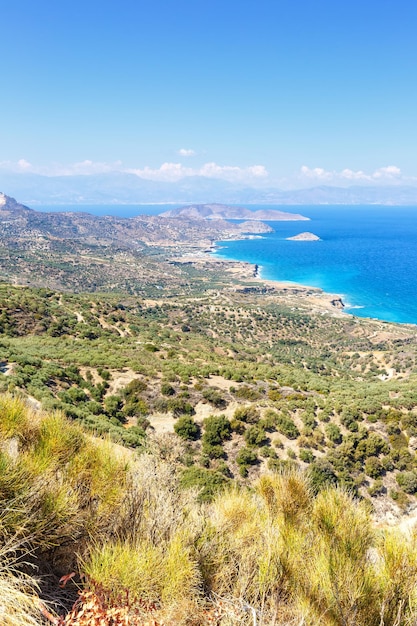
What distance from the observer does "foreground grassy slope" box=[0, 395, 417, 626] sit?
3.19 metres

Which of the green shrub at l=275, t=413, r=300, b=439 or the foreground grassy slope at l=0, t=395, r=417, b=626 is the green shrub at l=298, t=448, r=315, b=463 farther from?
the foreground grassy slope at l=0, t=395, r=417, b=626

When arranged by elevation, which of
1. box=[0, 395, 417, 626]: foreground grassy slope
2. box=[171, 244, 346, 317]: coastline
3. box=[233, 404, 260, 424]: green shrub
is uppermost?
box=[0, 395, 417, 626]: foreground grassy slope

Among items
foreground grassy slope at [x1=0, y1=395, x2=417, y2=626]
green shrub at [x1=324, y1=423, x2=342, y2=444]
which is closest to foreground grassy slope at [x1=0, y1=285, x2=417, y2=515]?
green shrub at [x1=324, y1=423, x2=342, y2=444]

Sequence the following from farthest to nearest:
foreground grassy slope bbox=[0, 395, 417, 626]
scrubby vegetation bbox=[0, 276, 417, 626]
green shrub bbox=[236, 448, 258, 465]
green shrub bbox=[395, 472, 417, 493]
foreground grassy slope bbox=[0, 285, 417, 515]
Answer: green shrub bbox=[236, 448, 258, 465]
foreground grassy slope bbox=[0, 285, 417, 515]
green shrub bbox=[395, 472, 417, 493]
scrubby vegetation bbox=[0, 276, 417, 626]
foreground grassy slope bbox=[0, 395, 417, 626]

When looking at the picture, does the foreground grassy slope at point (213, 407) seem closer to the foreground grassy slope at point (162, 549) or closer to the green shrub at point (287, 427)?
the green shrub at point (287, 427)

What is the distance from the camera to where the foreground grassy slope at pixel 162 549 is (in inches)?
126

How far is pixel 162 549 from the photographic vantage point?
3.93m

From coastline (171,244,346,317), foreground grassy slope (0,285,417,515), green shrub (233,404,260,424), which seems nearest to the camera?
foreground grassy slope (0,285,417,515)

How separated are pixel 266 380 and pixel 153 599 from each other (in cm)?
2689

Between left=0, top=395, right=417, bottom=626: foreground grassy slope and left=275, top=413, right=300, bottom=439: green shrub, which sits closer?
left=0, top=395, right=417, bottom=626: foreground grassy slope

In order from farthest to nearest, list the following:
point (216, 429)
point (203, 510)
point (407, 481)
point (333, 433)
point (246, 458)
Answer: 1. point (333, 433)
2. point (216, 429)
3. point (246, 458)
4. point (407, 481)
5. point (203, 510)

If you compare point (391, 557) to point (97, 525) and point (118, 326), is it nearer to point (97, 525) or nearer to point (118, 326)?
point (97, 525)

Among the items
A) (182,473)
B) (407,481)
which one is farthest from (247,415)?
(407,481)

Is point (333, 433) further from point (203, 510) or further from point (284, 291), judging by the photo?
A: point (284, 291)
